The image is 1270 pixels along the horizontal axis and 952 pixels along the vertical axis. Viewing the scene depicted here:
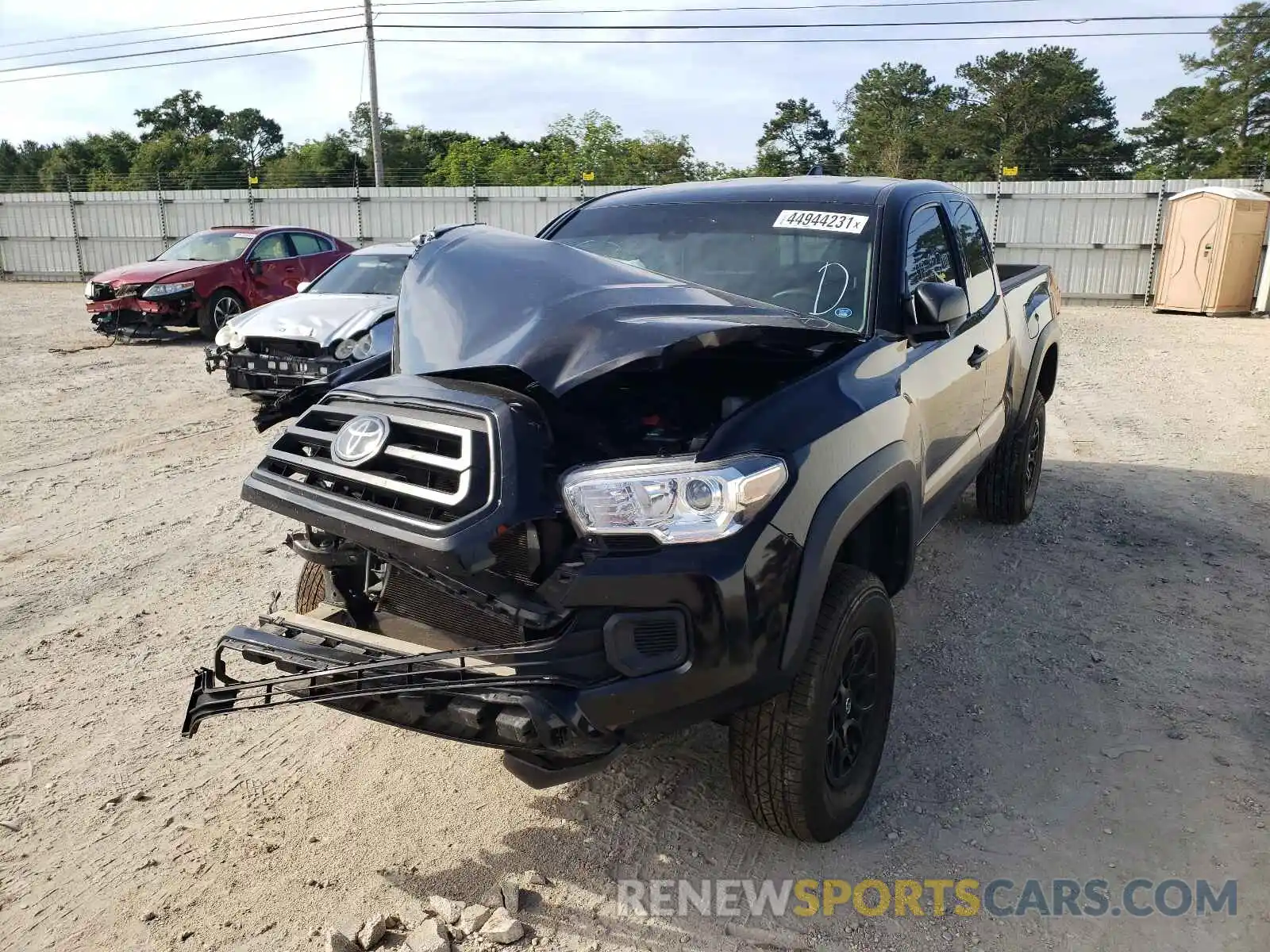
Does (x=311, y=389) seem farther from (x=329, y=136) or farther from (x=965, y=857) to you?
(x=329, y=136)

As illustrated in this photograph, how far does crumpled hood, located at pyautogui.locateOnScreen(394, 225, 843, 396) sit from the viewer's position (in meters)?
2.45

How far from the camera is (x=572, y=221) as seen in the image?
4199 millimetres

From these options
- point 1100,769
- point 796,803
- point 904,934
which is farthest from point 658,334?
point 1100,769

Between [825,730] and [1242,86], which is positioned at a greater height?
[1242,86]

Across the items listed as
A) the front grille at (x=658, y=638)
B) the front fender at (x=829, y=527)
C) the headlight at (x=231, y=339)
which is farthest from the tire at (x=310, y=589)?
the headlight at (x=231, y=339)

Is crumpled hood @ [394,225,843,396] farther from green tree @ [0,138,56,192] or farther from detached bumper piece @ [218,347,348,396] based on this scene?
green tree @ [0,138,56,192]

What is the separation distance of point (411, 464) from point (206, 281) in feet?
39.2

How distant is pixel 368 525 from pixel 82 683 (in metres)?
2.20

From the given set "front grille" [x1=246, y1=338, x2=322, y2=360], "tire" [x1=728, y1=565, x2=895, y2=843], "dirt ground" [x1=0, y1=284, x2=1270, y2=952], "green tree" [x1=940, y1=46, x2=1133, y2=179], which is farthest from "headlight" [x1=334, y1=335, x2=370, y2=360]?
"green tree" [x1=940, y1=46, x2=1133, y2=179]

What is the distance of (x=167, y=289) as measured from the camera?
12.7 metres

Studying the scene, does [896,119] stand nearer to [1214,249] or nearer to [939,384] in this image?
[1214,249]

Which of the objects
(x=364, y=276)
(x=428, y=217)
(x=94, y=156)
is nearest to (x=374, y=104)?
(x=428, y=217)

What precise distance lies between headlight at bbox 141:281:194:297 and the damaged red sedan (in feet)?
0.03

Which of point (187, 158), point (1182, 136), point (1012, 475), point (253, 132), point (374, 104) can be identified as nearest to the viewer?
point (1012, 475)
